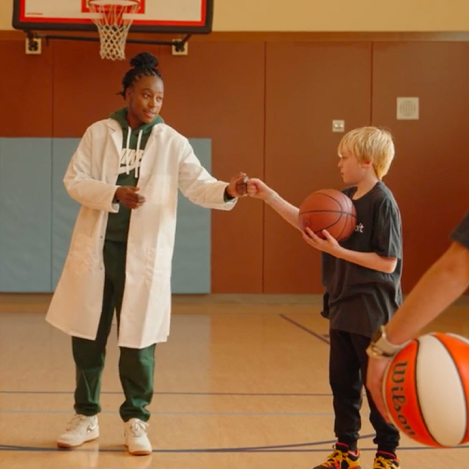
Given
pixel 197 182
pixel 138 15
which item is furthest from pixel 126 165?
pixel 138 15

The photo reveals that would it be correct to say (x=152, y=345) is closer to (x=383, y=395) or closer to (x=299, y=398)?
(x=299, y=398)

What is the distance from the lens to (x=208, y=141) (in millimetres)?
9586

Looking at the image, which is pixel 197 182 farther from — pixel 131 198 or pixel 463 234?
pixel 463 234

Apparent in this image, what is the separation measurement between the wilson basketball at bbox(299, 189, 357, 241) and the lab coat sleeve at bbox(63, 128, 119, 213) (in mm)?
834

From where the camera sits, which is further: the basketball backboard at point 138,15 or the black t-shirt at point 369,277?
the basketball backboard at point 138,15

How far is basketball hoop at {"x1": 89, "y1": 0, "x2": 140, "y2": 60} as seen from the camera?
7973 mm

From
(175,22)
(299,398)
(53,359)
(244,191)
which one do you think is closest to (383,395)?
(244,191)

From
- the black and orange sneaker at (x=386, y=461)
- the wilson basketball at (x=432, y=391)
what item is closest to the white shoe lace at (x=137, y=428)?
the black and orange sneaker at (x=386, y=461)

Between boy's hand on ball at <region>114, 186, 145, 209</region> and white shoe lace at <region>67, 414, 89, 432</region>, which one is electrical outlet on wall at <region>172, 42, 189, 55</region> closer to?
boy's hand on ball at <region>114, 186, 145, 209</region>

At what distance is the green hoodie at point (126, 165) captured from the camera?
370cm

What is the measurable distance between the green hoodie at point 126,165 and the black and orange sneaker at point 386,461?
1.41 metres

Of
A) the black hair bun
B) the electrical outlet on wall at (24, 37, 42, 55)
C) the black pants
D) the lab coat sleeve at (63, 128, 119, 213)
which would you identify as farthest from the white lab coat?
the electrical outlet on wall at (24, 37, 42, 55)

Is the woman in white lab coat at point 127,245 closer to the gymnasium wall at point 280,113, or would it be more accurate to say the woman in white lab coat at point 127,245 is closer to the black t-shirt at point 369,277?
the black t-shirt at point 369,277

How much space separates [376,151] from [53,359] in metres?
3.43
